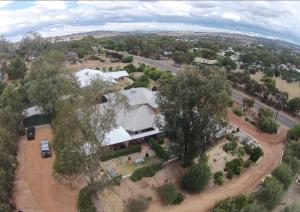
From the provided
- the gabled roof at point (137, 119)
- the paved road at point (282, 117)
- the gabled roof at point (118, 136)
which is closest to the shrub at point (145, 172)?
the gabled roof at point (118, 136)

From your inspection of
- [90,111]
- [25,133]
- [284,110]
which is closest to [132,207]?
[90,111]

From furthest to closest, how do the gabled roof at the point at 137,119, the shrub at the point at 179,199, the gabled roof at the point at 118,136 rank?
1. the gabled roof at the point at 137,119
2. the gabled roof at the point at 118,136
3. the shrub at the point at 179,199

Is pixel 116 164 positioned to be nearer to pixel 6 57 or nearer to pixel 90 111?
pixel 90 111

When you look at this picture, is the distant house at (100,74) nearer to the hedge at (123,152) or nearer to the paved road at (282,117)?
the paved road at (282,117)

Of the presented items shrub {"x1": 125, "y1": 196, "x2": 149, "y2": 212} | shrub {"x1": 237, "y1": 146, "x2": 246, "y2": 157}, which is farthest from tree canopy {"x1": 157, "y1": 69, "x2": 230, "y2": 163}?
shrub {"x1": 125, "y1": 196, "x2": 149, "y2": 212}

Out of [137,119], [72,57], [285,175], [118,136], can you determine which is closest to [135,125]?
[137,119]

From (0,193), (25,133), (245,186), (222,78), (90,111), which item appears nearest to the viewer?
(90,111)
